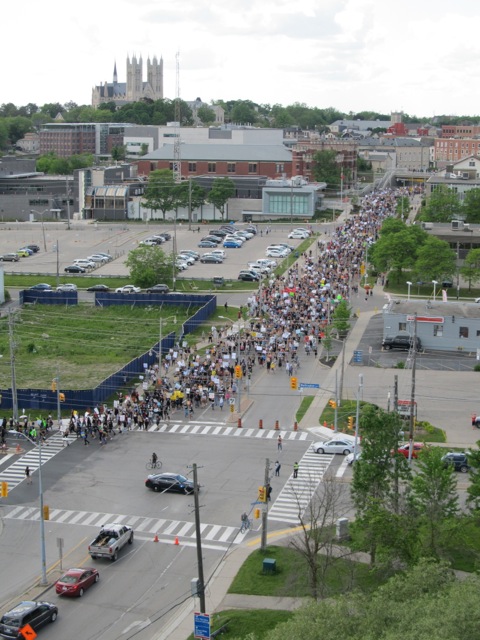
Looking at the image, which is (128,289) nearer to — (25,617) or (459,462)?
(459,462)

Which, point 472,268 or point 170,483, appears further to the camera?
point 472,268

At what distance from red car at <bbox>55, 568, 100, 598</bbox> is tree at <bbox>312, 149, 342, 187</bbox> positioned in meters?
133

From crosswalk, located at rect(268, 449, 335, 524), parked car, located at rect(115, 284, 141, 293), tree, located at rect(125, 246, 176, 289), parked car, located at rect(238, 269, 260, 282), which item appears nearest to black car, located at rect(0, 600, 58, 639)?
crosswalk, located at rect(268, 449, 335, 524)

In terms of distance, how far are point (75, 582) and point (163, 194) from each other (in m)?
106

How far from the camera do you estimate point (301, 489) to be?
4616cm

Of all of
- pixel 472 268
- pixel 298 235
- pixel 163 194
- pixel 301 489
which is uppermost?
pixel 163 194

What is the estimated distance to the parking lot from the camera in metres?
107

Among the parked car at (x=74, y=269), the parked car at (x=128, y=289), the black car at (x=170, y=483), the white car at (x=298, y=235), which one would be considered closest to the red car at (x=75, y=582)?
the black car at (x=170, y=483)

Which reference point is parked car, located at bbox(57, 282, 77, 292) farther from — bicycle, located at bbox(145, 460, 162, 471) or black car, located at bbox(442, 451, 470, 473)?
black car, located at bbox(442, 451, 470, 473)

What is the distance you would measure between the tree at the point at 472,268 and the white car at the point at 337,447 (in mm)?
43854

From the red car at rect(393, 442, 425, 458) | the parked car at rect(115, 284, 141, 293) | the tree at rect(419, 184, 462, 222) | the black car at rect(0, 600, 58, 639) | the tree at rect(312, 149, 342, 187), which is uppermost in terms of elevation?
the tree at rect(312, 149, 342, 187)

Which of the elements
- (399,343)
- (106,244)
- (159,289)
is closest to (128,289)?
(159,289)

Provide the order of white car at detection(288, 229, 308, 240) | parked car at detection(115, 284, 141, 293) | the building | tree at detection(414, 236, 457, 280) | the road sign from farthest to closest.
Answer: white car at detection(288, 229, 308, 240)
parked car at detection(115, 284, 141, 293)
tree at detection(414, 236, 457, 280)
the building
the road sign

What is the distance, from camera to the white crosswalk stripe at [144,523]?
41.0m
